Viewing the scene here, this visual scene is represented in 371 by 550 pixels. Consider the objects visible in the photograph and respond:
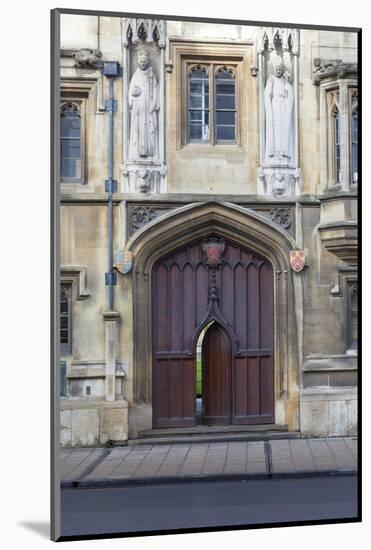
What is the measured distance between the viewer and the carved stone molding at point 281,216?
617cm

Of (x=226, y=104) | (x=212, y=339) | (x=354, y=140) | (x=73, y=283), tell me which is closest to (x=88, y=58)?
(x=226, y=104)

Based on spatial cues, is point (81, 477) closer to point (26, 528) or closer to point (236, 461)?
point (26, 528)

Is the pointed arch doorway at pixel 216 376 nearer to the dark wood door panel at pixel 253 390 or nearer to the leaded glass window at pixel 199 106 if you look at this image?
the dark wood door panel at pixel 253 390

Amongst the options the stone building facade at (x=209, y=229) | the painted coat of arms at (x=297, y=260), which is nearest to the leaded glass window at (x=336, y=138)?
Answer: the stone building facade at (x=209, y=229)

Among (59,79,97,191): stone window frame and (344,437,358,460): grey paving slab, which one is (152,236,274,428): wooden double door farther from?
(59,79,97,191): stone window frame

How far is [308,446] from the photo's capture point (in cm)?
611

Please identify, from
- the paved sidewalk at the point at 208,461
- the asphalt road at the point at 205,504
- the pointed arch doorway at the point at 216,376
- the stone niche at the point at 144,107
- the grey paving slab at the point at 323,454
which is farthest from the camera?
the grey paving slab at the point at 323,454

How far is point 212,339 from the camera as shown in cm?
602

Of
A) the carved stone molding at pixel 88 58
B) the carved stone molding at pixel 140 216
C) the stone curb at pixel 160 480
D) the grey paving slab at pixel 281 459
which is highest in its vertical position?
the carved stone molding at pixel 88 58

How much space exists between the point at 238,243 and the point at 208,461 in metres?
1.43

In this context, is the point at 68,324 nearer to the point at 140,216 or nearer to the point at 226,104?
the point at 140,216

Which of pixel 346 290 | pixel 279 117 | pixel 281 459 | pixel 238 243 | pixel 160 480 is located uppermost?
pixel 279 117

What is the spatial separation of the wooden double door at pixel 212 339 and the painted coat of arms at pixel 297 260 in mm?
178

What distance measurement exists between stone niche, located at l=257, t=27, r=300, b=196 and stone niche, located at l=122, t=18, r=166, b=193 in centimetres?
65
